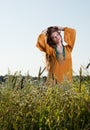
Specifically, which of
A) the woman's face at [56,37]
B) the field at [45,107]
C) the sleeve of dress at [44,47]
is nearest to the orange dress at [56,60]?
the sleeve of dress at [44,47]

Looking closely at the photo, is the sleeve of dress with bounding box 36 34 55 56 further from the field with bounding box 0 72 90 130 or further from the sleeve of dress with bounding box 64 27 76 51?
the field with bounding box 0 72 90 130

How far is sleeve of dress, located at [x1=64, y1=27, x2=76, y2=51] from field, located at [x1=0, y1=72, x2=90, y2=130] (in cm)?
565

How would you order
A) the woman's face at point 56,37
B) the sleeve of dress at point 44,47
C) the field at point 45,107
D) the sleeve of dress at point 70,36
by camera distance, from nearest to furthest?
the field at point 45,107 < the sleeve of dress at point 44,47 < the woman's face at point 56,37 < the sleeve of dress at point 70,36

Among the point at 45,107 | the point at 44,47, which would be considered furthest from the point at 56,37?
Result: the point at 45,107

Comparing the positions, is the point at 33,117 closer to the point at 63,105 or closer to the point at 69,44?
the point at 63,105

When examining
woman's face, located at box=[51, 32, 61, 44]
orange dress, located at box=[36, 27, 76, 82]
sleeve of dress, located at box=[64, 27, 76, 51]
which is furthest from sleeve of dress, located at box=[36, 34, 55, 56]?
sleeve of dress, located at box=[64, 27, 76, 51]

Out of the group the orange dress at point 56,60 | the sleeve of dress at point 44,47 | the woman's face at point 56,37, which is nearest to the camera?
the orange dress at point 56,60

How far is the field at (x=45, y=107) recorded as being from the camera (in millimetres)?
2912

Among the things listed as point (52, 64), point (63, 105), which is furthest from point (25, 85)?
point (52, 64)

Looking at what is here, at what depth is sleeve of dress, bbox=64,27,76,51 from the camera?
9.16 m

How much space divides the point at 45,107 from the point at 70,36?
6311mm

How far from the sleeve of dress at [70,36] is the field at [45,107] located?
18.5 ft

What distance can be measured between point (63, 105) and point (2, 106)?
0.42 m

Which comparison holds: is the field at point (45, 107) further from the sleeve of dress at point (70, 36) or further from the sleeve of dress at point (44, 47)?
the sleeve of dress at point (70, 36)
